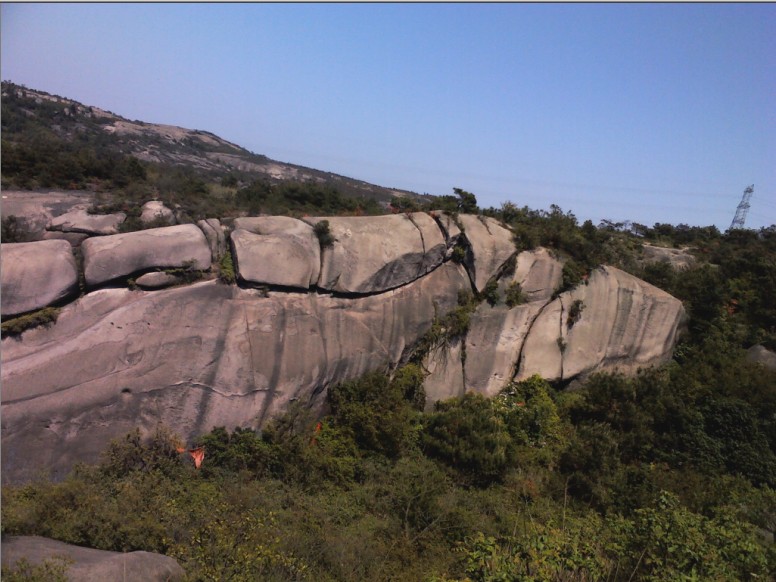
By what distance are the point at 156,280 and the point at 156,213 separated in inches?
96.1

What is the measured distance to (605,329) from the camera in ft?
51.7

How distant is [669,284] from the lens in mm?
18047

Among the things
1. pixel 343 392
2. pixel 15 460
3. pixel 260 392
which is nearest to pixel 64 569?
pixel 15 460

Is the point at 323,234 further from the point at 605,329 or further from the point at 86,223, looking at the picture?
the point at 605,329

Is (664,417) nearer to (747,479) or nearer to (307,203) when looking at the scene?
(747,479)

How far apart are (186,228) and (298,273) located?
2832 millimetres

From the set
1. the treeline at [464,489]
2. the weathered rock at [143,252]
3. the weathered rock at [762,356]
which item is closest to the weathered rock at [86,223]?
the weathered rock at [143,252]

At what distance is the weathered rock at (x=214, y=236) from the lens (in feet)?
40.5

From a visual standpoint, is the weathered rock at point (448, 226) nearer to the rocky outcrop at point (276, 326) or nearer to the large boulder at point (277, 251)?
the rocky outcrop at point (276, 326)

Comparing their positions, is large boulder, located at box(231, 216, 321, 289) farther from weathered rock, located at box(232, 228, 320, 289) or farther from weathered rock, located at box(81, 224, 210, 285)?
weathered rock, located at box(81, 224, 210, 285)

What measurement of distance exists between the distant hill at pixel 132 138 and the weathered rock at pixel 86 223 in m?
4.72

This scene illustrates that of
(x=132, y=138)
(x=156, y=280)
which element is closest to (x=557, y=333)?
(x=156, y=280)

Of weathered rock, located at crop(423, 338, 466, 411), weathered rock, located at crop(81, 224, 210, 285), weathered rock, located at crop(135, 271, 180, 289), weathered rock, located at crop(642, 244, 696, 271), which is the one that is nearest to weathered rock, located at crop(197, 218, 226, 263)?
weathered rock, located at crop(81, 224, 210, 285)

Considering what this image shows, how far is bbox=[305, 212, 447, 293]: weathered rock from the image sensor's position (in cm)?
1342
